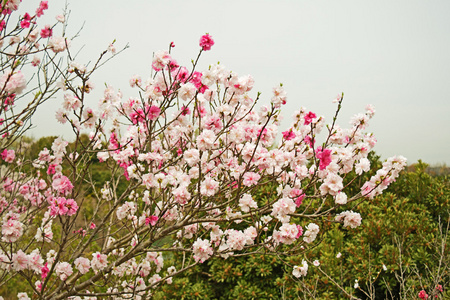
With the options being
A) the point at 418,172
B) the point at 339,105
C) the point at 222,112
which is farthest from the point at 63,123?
the point at 418,172

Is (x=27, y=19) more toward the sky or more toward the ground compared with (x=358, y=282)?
more toward the sky

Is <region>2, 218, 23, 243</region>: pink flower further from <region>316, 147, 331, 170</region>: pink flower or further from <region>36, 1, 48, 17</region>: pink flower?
<region>36, 1, 48, 17</region>: pink flower

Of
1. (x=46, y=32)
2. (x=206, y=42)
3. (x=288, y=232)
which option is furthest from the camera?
(x=46, y=32)

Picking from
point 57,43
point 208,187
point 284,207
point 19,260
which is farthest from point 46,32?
point 284,207

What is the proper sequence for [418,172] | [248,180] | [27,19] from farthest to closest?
[418,172] → [27,19] → [248,180]

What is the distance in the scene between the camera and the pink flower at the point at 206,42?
2.64 meters

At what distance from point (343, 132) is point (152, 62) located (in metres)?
1.73

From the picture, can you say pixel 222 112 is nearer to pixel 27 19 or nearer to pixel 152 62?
pixel 152 62

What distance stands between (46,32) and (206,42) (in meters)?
2.22

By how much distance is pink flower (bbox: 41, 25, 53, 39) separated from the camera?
3736 millimetres

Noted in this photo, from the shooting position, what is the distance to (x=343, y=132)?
2912mm

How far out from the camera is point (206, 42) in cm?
265

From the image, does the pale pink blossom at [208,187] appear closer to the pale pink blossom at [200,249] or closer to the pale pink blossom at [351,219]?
the pale pink blossom at [200,249]

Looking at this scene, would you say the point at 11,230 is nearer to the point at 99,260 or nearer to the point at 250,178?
the point at 99,260
